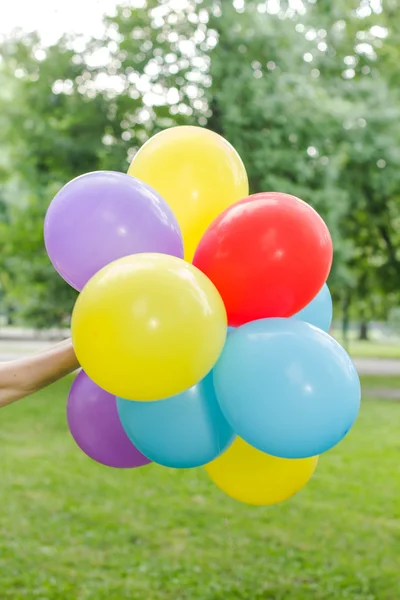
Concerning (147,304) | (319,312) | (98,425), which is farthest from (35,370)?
(319,312)

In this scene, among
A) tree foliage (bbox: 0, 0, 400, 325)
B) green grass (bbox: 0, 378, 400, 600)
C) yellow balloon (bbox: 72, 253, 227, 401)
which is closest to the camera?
yellow balloon (bbox: 72, 253, 227, 401)

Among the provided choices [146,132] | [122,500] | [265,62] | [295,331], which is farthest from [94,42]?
[295,331]

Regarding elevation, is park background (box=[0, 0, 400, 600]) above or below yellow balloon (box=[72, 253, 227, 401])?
below

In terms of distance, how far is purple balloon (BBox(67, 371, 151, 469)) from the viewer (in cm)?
228

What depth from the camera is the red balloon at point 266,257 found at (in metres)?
1.89

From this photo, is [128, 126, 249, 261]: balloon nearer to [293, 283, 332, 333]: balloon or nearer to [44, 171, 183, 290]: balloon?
[44, 171, 183, 290]: balloon

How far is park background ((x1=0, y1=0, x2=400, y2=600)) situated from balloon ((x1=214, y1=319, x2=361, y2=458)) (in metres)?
2.38

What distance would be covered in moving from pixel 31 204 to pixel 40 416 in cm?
414

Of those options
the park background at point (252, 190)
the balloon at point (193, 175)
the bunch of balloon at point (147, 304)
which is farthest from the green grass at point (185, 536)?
the balloon at point (193, 175)

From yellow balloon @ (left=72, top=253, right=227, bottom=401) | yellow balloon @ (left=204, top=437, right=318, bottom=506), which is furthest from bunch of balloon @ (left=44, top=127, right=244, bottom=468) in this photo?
yellow balloon @ (left=204, top=437, right=318, bottom=506)

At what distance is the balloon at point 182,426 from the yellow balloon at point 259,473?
23cm

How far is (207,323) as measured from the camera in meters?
1.74

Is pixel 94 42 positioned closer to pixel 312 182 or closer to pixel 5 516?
pixel 312 182

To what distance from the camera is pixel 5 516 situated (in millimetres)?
5148
